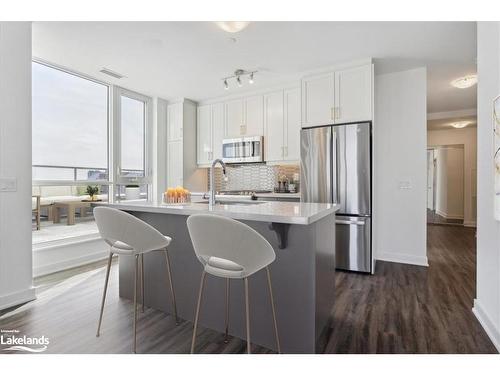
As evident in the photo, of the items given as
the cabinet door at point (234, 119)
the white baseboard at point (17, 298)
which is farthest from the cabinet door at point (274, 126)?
the white baseboard at point (17, 298)

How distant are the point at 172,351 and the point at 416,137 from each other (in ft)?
11.9

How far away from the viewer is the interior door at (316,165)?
3418 mm

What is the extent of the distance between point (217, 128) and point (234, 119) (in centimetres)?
38

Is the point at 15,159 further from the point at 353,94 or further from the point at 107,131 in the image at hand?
the point at 353,94

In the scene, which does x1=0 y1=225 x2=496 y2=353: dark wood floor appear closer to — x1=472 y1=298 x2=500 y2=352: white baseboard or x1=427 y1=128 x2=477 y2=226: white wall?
x1=472 y1=298 x2=500 y2=352: white baseboard

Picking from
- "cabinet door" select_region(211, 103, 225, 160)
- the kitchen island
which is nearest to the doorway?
"cabinet door" select_region(211, 103, 225, 160)

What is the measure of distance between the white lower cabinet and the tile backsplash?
1.24 ft

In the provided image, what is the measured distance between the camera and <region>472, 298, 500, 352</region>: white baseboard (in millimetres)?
1758

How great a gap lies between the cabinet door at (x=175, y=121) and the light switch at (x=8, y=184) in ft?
8.83

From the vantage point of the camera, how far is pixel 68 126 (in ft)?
12.0

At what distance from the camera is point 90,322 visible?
80.7 inches

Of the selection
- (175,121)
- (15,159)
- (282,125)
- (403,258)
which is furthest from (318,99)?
(15,159)
